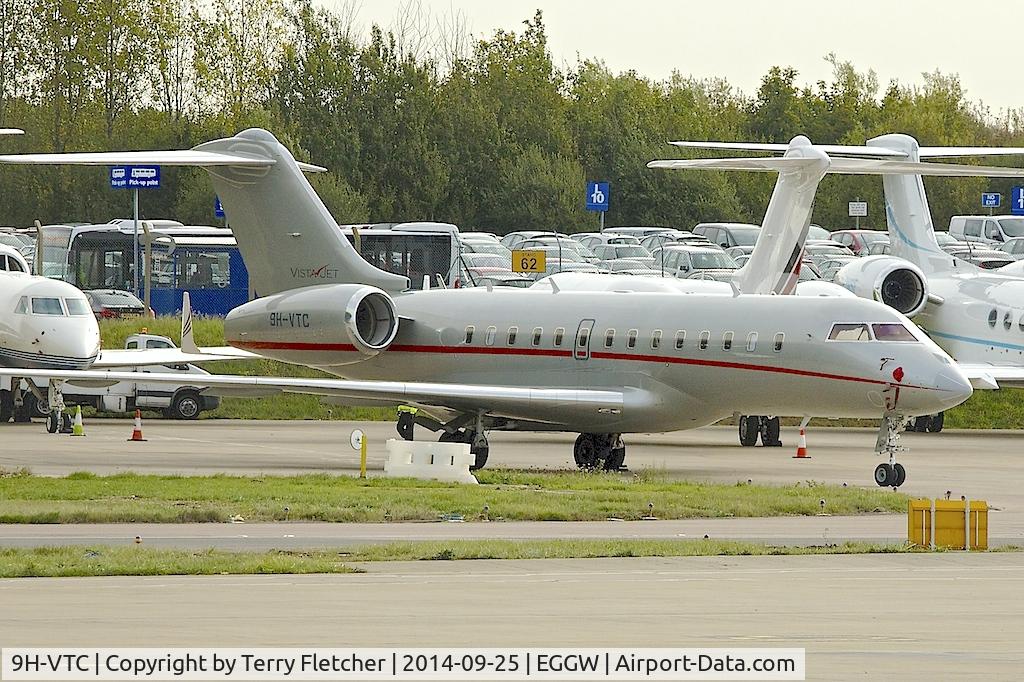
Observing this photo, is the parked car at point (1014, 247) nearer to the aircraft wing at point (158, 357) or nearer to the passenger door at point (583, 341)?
the aircraft wing at point (158, 357)

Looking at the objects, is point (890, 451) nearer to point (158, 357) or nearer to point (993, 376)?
point (993, 376)

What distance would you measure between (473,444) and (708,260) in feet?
90.8

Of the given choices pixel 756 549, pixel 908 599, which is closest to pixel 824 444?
pixel 756 549

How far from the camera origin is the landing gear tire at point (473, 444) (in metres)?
26.7

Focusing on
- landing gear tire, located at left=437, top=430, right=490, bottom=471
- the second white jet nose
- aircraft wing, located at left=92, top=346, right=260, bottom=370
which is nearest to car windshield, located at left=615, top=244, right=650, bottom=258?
aircraft wing, located at left=92, top=346, right=260, bottom=370

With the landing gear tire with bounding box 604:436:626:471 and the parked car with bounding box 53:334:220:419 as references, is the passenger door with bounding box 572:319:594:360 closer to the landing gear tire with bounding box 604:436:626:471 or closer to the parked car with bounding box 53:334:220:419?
the landing gear tire with bounding box 604:436:626:471

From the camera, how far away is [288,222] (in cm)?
3031

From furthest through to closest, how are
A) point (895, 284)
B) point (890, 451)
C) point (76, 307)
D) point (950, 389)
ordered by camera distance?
point (895, 284)
point (76, 307)
point (890, 451)
point (950, 389)

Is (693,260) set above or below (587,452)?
above

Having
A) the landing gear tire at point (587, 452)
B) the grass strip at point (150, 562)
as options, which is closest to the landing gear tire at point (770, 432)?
the landing gear tire at point (587, 452)

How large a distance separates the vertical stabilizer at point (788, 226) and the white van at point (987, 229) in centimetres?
3910

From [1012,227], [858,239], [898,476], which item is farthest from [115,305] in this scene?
[1012,227]

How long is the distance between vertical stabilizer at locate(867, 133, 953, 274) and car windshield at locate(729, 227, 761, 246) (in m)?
26.5

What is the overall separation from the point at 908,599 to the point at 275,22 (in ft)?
223
